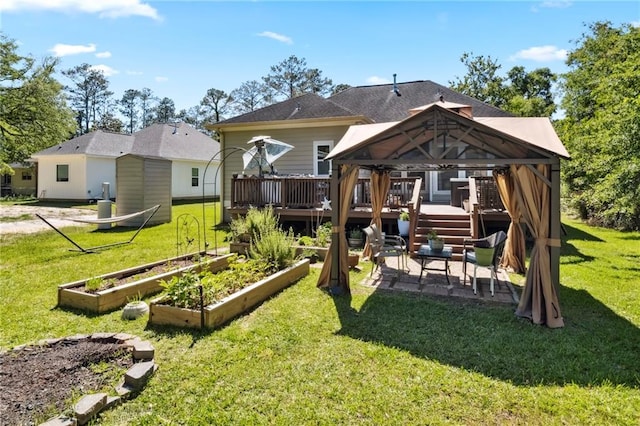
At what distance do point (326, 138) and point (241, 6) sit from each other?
5162 mm

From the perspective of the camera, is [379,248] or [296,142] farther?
[296,142]

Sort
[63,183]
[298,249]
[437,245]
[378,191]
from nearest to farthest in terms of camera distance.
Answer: [437,245] → [298,249] → [378,191] → [63,183]

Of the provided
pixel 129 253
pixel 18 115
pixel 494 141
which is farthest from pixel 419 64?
pixel 18 115

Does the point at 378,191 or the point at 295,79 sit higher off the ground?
the point at 295,79

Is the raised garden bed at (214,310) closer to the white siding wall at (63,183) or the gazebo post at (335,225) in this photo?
the gazebo post at (335,225)

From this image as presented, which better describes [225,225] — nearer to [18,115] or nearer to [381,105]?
[381,105]

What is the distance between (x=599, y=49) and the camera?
725 inches

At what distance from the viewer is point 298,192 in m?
10.6

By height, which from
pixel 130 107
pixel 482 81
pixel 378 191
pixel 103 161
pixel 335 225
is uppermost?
pixel 130 107

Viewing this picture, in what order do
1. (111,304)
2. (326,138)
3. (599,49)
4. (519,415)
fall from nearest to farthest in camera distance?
(519,415)
(111,304)
(326,138)
(599,49)

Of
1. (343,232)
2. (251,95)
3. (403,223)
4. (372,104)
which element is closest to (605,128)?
(403,223)

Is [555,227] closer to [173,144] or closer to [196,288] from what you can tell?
[196,288]

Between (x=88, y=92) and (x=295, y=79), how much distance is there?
2928 centimetres

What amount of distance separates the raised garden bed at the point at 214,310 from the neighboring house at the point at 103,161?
659 inches
